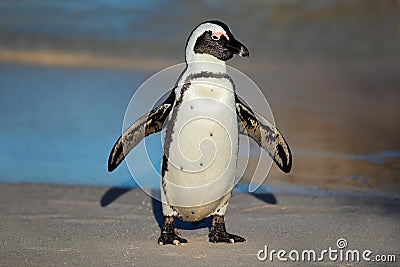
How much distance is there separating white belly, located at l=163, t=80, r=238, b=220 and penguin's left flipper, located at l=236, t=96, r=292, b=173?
173 mm

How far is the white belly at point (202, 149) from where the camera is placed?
5176 millimetres

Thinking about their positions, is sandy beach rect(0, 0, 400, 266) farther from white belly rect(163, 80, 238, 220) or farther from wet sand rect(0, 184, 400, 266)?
white belly rect(163, 80, 238, 220)

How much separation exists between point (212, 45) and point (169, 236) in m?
1.05

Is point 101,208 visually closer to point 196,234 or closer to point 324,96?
point 196,234

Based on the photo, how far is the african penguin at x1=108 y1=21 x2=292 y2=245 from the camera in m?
5.19

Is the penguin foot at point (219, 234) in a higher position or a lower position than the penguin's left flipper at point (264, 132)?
lower

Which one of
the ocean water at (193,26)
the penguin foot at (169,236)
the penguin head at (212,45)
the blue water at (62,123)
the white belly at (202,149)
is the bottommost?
the penguin foot at (169,236)

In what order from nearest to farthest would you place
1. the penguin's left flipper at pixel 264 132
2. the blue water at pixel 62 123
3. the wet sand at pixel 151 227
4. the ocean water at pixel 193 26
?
1. the wet sand at pixel 151 227
2. the penguin's left flipper at pixel 264 132
3. the blue water at pixel 62 123
4. the ocean water at pixel 193 26

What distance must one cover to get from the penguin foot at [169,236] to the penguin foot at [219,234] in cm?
16

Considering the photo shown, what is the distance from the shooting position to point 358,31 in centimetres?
2131

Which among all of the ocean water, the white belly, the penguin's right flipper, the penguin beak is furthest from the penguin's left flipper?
the ocean water

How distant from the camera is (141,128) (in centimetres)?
546

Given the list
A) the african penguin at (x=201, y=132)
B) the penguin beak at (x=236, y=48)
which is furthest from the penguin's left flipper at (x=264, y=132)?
the penguin beak at (x=236, y=48)

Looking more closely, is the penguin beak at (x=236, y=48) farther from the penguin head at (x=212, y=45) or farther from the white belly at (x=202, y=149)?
the white belly at (x=202, y=149)
